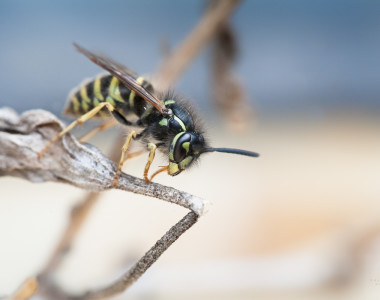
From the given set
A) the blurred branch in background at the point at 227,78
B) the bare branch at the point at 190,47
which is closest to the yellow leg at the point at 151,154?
the bare branch at the point at 190,47

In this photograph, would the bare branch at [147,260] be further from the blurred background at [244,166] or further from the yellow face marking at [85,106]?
the yellow face marking at [85,106]

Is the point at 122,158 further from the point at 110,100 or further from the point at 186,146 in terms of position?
the point at 110,100

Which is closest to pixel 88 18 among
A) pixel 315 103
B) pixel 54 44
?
pixel 54 44

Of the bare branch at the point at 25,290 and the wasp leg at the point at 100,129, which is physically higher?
the wasp leg at the point at 100,129

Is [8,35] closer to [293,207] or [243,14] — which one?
[243,14]

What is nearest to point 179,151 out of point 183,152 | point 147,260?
point 183,152

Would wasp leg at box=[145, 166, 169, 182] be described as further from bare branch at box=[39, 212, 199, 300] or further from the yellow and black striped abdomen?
the yellow and black striped abdomen

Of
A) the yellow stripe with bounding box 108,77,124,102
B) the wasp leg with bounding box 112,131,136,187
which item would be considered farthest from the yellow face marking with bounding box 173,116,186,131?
the yellow stripe with bounding box 108,77,124,102
